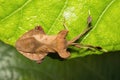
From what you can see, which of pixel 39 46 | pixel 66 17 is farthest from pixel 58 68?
pixel 66 17

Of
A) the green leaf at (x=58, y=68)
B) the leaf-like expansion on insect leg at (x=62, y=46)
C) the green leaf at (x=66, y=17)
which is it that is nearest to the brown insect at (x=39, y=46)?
the leaf-like expansion on insect leg at (x=62, y=46)

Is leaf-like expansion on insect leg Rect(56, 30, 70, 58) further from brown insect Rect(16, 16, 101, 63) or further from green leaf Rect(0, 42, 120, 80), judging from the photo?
green leaf Rect(0, 42, 120, 80)

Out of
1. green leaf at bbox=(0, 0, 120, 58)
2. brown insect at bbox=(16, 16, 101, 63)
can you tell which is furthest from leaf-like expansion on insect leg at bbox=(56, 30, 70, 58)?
green leaf at bbox=(0, 0, 120, 58)

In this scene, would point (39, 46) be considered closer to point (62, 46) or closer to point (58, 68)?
point (62, 46)

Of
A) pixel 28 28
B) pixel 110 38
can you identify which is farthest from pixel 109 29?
pixel 28 28

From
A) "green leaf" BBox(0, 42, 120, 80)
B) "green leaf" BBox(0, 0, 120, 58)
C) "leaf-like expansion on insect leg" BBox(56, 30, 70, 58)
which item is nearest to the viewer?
"green leaf" BBox(0, 0, 120, 58)

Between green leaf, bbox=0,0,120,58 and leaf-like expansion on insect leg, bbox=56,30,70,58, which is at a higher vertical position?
green leaf, bbox=0,0,120,58
